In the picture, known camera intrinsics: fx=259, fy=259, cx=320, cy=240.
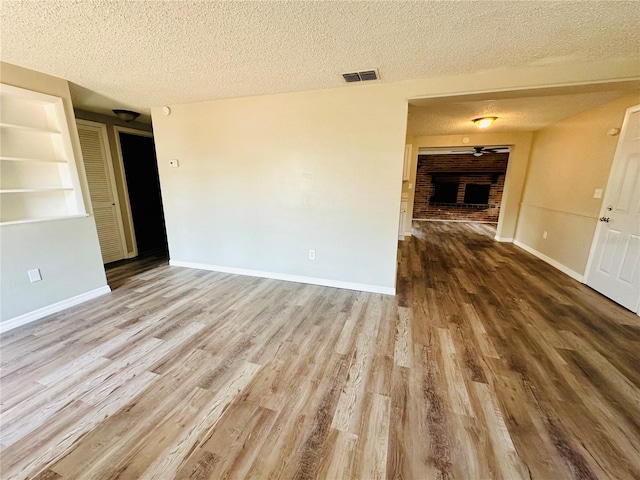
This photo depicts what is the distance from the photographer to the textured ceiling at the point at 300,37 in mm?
1486

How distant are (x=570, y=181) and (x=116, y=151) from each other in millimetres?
7058

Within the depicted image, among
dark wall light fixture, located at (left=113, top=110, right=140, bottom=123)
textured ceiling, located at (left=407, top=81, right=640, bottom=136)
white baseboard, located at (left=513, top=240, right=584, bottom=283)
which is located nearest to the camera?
textured ceiling, located at (left=407, top=81, right=640, bottom=136)

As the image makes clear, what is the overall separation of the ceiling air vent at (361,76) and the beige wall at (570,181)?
3.06 m

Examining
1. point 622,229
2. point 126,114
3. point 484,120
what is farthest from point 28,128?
point 622,229

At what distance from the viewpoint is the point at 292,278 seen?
3.46 metres

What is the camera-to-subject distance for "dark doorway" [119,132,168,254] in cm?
453

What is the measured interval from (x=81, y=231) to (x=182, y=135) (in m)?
1.65

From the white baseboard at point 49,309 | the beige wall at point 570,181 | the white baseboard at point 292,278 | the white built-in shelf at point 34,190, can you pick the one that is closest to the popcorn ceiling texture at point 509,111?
the beige wall at point 570,181

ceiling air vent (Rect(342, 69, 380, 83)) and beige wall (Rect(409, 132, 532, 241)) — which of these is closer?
ceiling air vent (Rect(342, 69, 380, 83))

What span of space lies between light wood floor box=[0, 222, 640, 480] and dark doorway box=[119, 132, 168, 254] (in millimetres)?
2288

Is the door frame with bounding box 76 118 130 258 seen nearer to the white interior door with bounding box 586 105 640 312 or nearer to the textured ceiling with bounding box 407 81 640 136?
the textured ceiling with bounding box 407 81 640 136

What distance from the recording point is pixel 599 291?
122 inches

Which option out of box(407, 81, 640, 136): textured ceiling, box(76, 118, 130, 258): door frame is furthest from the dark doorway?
box(407, 81, 640, 136): textured ceiling

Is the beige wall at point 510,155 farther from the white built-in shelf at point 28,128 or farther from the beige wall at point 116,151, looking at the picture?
the white built-in shelf at point 28,128
